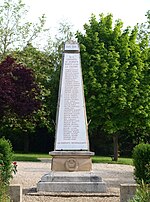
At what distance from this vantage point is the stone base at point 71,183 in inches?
539

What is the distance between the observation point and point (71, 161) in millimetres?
14219

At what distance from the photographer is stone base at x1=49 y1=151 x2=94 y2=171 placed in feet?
46.6

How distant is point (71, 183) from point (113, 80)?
52.6ft

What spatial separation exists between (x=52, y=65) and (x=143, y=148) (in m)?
26.0

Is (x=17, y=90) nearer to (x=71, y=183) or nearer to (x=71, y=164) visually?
(x=71, y=164)

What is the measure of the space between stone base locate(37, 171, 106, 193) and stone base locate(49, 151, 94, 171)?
0.26 meters

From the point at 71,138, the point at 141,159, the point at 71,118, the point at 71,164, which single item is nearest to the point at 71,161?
the point at 71,164

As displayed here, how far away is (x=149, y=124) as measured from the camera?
1161 inches

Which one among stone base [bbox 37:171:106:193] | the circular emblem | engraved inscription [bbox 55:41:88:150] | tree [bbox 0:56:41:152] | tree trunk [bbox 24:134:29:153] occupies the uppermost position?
tree [bbox 0:56:41:152]

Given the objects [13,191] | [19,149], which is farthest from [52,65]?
[13,191]

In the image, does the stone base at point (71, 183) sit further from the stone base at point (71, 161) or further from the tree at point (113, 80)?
the tree at point (113, 80)

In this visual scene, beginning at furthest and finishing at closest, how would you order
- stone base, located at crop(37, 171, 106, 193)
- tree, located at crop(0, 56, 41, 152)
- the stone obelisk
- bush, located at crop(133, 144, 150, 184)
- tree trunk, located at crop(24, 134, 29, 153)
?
1. tree trunk, located at crop(24, 134, 29, 153)
2. tree, located at crop(0, 56, 41, 152)
3. the stone obelisk
4. bush, located at crop(133, 144, 150, 184)
5. stone base, located at crop(37, 171, 106, 193)

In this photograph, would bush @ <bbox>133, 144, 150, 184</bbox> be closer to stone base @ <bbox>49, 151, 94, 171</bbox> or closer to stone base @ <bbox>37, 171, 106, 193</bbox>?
stone base @ <bbox>37, 171, 106, 193</bbox>

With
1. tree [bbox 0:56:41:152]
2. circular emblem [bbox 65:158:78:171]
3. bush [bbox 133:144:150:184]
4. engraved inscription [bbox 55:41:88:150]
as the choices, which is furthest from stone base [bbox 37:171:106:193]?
tree [bbox 0:56:41:152]
